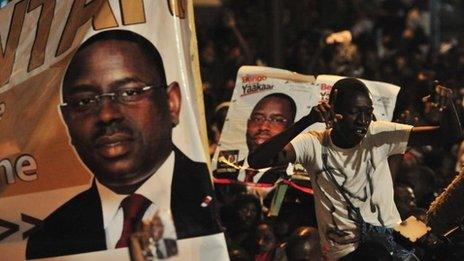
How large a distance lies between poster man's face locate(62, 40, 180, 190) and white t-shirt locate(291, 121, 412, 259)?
125 centimetres

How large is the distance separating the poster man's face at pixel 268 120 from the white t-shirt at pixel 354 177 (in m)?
1.52

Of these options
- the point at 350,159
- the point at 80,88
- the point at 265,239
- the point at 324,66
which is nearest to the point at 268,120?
the point at 265,239

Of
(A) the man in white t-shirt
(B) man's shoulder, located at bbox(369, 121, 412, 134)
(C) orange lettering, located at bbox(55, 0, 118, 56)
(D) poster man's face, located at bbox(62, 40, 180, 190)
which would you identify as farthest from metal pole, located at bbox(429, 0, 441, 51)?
(D) poster man's face, located at bbox(62, 40, 180, 190)

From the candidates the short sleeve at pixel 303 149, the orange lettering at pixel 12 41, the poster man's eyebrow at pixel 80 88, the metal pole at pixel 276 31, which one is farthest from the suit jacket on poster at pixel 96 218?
the metal pole at pixel 276 31

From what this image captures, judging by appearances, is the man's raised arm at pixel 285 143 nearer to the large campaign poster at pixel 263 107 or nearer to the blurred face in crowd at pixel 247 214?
the large campaign poster at pixel 263 107

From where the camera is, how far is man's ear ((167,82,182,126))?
4508 mm

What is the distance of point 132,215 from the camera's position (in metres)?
4.52

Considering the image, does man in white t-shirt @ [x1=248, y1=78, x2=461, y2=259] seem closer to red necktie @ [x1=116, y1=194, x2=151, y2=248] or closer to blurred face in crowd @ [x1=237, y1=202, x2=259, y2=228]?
red necktie @ [x1=116, y1=194, x2=151, y2=248]

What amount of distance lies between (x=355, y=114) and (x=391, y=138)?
1.07 ft

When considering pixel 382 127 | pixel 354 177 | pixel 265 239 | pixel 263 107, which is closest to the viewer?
pixel 354 177

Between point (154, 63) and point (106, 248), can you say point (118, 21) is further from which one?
point (106, 248)

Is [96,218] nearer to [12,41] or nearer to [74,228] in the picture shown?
[74,228]

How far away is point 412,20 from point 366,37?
1.26 metres

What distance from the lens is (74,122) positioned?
4645 millimetres
